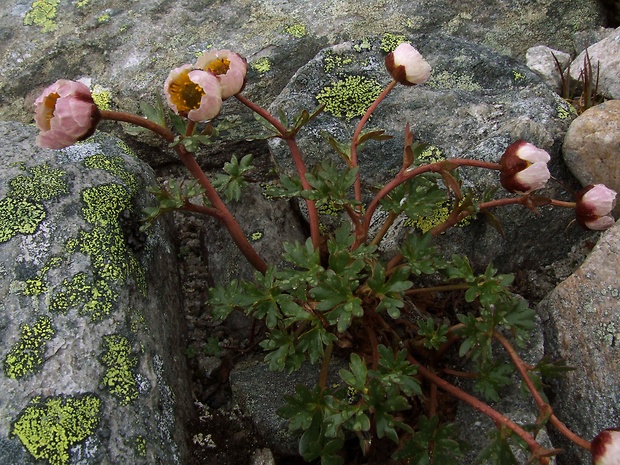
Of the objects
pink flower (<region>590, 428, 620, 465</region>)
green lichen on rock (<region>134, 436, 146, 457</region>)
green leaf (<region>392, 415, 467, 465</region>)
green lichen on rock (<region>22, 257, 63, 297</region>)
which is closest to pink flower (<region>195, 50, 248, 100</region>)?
green lichen on rock (<region>22, 257, 63, 297</region>)

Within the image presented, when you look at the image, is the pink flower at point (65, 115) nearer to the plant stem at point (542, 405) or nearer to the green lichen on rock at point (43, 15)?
the plant stem at point (542, 405)

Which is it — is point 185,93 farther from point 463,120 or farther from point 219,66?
point 463,120

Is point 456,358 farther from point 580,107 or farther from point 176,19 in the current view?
point 176,19

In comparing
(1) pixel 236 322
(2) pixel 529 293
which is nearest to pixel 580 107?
(2) pixel 529 293

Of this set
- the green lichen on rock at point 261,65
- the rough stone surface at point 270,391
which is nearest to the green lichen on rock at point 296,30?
the green lichen on rock at point 261,65

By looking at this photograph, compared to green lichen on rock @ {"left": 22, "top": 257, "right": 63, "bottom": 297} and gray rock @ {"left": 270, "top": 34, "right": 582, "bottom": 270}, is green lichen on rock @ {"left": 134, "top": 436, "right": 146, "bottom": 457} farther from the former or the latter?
gray rock @ {"left": 270, "top": 34, "right": 582, "bottom": 270}
